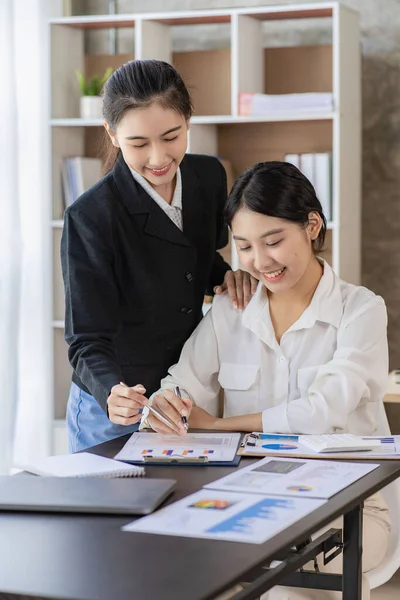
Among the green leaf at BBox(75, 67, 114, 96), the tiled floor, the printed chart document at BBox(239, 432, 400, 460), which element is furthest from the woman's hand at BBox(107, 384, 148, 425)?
the green leaf at BBox(75, 67, 114, 96)

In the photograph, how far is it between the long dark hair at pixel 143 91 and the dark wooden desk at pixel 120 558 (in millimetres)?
845

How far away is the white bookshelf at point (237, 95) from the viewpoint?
3.51 metres

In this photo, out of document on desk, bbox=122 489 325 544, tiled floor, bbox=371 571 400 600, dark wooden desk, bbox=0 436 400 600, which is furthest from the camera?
tiled floor, bbox=371 571 400 600

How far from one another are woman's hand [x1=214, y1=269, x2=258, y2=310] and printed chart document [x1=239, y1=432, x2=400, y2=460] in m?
0.39

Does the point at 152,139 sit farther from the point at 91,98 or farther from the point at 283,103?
the point at 91,98

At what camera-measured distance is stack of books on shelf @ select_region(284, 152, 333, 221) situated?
3527 mm

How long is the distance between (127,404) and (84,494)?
0.37m

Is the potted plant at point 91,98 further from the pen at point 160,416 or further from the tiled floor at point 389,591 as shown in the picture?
the pen at point 160,416

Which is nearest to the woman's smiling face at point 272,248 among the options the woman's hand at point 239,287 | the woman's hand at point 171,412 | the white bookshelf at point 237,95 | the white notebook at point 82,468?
the woman's hand at point 239,287

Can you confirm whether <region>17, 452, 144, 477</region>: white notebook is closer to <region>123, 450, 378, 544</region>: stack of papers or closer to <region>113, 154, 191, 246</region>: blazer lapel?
<region>123, 450, 378, 544</region>: stack of papers

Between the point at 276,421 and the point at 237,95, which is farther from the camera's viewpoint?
the point at 237,95

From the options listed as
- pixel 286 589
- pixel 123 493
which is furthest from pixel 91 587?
pixel 286 589

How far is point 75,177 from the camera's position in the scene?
12.6 feet

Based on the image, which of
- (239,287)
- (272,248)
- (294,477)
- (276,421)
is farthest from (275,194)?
(294,477)
